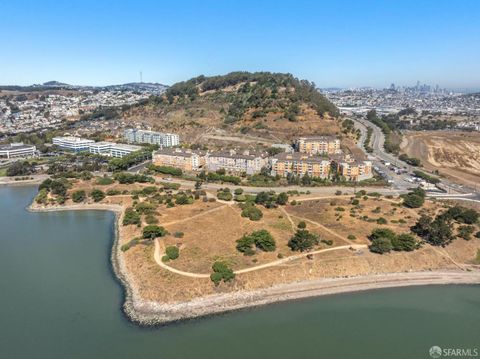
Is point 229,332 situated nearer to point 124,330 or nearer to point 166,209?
point 124,330

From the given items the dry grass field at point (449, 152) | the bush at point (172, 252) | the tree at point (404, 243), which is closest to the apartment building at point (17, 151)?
the bush at point (172, 252)

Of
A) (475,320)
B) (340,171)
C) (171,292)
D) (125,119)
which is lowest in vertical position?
(475,320)

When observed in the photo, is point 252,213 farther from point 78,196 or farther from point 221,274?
point 78,196

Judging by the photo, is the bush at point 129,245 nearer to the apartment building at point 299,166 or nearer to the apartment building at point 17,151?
the apartment building at point 299,166

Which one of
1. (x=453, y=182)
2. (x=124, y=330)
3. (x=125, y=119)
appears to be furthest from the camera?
(x=125, y=119)

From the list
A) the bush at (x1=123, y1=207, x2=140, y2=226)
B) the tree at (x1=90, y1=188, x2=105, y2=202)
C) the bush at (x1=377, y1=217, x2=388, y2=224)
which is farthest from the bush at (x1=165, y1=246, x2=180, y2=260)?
the bush at (x1=377, y1=217, x2=388, y2=224)

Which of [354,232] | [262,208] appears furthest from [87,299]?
[354,232]

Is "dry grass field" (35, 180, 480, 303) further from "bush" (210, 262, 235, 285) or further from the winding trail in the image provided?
"bush" (210, 262, 235, 285)
